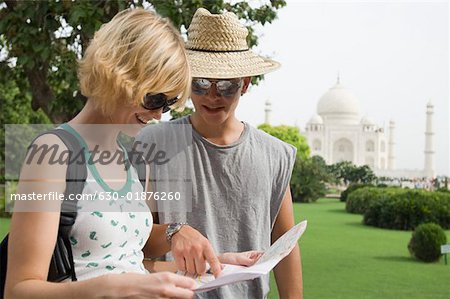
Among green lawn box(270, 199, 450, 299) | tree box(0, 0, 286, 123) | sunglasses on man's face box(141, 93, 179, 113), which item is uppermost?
tree box(0, 0, 286, 123)

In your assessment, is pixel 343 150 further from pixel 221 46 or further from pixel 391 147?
pixel 221 46

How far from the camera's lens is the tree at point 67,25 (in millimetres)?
5254

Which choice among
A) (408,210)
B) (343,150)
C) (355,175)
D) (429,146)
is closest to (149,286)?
(408,210)

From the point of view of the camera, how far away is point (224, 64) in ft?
6.87

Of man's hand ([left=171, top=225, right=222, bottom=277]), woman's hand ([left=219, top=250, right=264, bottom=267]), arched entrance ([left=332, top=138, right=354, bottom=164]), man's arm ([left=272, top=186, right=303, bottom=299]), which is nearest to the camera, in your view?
man's hand ([left=171, top=225, right=222, bottom=277])

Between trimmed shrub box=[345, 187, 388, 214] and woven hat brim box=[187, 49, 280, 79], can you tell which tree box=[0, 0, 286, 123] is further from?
trimmed shrub box=[345, 187, 388, 214]

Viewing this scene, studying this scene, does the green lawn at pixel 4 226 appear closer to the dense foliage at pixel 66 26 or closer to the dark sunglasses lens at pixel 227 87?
the dense foliage at pixel 66 26

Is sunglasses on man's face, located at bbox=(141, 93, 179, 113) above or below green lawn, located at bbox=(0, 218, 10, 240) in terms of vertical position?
above

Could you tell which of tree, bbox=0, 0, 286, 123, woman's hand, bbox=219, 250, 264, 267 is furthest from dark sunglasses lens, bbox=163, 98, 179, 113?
tree, bbox=0, 0, 286, 123

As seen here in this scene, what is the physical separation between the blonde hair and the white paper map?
0.39 m

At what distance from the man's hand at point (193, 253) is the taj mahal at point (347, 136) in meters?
60.2

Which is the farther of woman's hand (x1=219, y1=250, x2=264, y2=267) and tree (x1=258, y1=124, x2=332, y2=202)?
tree (x1=258, y1=124, x2=332, y2=202)

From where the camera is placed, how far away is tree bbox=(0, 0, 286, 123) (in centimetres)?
525

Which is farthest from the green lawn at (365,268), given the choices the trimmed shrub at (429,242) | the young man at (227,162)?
the young man at (227,162)
